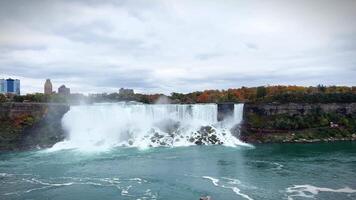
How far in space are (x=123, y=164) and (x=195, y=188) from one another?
11.0 meters

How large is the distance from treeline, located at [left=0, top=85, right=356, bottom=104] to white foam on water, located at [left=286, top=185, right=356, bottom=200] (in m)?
36.6

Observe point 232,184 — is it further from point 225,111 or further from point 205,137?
point 225,111

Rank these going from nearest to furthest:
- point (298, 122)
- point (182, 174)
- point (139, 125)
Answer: point (182, 174), point (139, 125), point (298, 122)

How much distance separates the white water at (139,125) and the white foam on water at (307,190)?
79.8 ft

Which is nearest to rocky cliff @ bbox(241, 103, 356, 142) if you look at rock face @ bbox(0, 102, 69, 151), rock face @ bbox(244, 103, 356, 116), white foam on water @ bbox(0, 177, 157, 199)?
rock face @ bbox(244, 103, 356, 116)

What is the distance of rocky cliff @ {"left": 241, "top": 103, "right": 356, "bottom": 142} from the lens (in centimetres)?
5797

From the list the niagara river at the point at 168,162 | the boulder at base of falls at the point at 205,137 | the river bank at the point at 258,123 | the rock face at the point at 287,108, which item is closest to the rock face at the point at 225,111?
the river bank at the point at 258,123

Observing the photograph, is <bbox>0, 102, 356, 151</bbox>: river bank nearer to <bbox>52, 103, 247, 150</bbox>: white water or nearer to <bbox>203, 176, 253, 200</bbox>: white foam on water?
<bbox>52, 103, 247, 150</bbox>: white water

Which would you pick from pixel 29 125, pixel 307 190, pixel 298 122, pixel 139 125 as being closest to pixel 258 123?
pixel 298 122

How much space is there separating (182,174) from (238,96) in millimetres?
48968

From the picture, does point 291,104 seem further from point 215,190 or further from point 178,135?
point 215,190

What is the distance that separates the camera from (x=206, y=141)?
54.7 metres

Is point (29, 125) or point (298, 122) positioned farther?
point (298, 122)

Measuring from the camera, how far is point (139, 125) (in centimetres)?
5862
